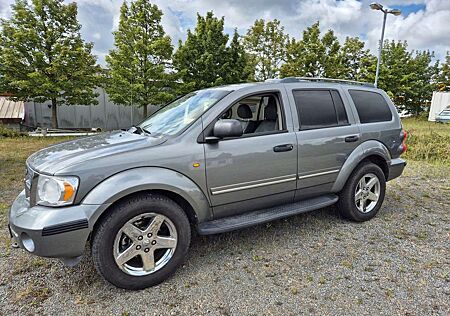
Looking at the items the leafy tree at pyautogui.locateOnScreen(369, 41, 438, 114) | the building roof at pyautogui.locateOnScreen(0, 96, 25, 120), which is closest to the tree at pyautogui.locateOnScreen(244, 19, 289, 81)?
the leafy tree at pyautogui.locateOnScreen(369, 41, 438, 114)

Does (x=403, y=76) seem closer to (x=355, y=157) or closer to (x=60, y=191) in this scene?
(x=355, y=157)

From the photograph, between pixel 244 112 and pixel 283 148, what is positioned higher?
pixel 244 112

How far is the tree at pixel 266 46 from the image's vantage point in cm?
2712

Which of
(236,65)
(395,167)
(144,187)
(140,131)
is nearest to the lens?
(144,187)

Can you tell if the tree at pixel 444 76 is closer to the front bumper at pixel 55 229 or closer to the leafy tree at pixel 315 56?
the leafy tree at pixel 315 56

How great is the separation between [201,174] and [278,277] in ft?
3.88

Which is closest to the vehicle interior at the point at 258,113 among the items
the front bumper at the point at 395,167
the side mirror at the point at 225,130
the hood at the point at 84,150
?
the side mirror at the point at 225,130

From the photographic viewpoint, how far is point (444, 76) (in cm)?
3362

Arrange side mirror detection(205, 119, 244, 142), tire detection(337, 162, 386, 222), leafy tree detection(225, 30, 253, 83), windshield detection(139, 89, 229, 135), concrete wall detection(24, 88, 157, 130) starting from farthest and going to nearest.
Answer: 1. leafy tree detection(225, 30, 253, 83)
2. concrete wall detection(24, 88, 157, 130)
3. tire detection(337, 162, 386, 222)
4. windshield detection(139, 89, 229, 135)
5. side mirror detection(205, 119, 244, 142)

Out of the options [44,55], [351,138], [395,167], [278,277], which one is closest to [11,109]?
[44,55]

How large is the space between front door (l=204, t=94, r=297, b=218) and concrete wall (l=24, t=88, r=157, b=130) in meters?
16.1

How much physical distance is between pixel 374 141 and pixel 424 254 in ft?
4.72

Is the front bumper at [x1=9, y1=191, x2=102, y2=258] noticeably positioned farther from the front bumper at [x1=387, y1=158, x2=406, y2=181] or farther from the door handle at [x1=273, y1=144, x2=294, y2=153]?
the front bumper at [x1=387, y1=158, x2=406, y2=181]

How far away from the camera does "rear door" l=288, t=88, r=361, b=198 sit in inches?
127
